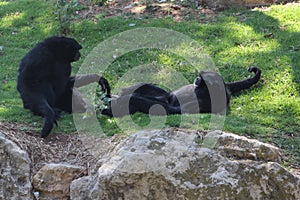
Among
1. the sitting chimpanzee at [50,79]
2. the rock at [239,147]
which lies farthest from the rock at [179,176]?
the sitting chimpanzee at [50,79]

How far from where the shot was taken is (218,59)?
1047 cm

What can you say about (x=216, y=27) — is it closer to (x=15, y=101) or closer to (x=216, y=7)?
(x=216, y=7)

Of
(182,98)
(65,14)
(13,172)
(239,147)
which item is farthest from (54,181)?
(65,14)

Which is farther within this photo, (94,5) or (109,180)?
(94,5)

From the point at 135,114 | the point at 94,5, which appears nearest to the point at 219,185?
the point at 135,114

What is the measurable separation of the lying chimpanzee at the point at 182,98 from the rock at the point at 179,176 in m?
2.31

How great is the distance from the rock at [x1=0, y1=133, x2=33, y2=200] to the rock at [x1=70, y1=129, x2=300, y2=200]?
64 centimetres

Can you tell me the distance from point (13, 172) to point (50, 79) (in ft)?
8.36

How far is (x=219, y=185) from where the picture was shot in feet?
17.9

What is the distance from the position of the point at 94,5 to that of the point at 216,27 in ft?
12.8

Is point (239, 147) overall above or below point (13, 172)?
above

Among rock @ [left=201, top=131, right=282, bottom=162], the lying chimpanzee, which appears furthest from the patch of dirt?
rock @ [left=201, top=131, right=282, bottom=162]

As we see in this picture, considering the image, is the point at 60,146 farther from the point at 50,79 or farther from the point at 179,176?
the point at 179,176

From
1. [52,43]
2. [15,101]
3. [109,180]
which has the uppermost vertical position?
[52,43]
